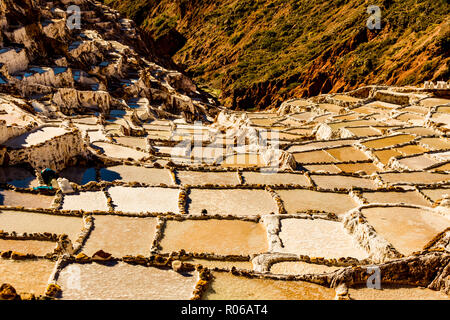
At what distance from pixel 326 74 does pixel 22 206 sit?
4908 cm

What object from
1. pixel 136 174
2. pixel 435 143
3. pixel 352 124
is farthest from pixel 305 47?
pixel 136 174

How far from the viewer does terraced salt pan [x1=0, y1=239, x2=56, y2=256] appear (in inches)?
315

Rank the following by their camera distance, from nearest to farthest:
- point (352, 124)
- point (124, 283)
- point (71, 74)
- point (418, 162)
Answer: point (124, 283)
point (418, 162)
point (352, 124)
point (71, 74)

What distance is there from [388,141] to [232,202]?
1370 cm

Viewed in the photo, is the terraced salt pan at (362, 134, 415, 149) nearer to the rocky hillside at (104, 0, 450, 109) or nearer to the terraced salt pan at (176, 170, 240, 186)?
the terraced salt pan at (176, 170, 240, 186)

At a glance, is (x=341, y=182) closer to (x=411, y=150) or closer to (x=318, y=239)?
(x=318, y=239)

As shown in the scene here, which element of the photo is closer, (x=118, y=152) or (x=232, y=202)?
(x=232, y=202)

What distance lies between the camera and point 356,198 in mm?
12883

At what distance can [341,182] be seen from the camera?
15203mm

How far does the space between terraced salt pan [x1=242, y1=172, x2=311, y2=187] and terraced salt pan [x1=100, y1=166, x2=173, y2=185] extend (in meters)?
3.13

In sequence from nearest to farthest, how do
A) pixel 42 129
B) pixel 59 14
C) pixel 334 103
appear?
pixel 42 129 → pixel 334 103 → pixel 59 14

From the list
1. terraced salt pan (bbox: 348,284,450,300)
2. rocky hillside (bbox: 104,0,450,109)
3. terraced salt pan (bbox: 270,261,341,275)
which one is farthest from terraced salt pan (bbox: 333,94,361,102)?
terraced salt pan (bbox: 348,284,450,300)
